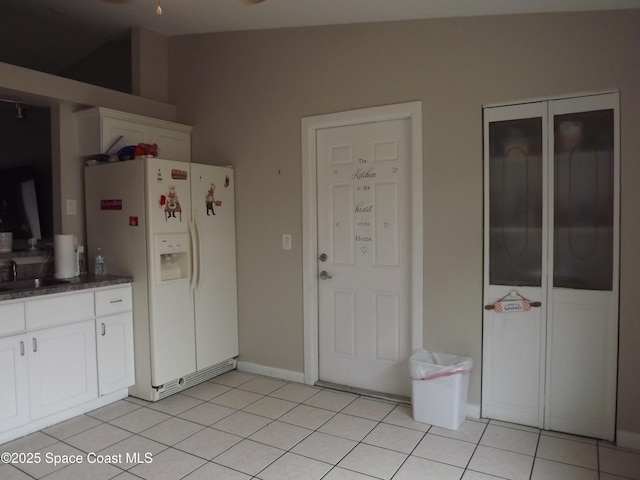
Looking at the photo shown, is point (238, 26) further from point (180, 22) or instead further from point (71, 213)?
point (71, 213)

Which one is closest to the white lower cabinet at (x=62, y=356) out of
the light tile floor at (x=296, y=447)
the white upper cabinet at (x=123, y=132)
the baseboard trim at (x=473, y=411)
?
the light tile floor at (x=296, y=447)

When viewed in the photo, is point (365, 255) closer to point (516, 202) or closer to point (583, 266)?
point (516, 202)

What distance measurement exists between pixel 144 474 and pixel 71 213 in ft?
7.27

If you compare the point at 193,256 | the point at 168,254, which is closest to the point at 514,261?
the point at 193,256

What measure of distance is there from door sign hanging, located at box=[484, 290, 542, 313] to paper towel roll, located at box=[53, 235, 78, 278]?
3.13 m

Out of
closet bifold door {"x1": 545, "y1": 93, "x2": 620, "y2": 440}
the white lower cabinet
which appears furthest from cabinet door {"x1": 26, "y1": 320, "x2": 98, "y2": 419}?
closet bifold door {"x1": 545, "y1": 93, "x2": 620, "y2": 440}

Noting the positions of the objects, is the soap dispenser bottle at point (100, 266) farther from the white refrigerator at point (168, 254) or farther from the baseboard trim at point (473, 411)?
the baseboard trim at point (473, 411)

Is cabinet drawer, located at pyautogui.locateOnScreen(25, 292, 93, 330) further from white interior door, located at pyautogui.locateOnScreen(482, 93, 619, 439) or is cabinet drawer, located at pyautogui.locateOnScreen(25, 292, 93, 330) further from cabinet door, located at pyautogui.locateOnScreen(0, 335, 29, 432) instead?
white interior door, located at pyautogui.locateOnScreen(482, 93, 619, 439)

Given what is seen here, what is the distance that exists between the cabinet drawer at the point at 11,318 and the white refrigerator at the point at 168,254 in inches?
30.8

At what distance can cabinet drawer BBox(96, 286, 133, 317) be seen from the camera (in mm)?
3160

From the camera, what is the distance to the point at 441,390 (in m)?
2.85

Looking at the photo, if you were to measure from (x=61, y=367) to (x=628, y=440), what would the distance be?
3613 millimetres

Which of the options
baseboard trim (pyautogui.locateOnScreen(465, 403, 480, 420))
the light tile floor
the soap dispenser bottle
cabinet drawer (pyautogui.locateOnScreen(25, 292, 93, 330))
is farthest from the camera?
the soap dispenser bottle

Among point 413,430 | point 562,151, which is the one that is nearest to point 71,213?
point 413,430
